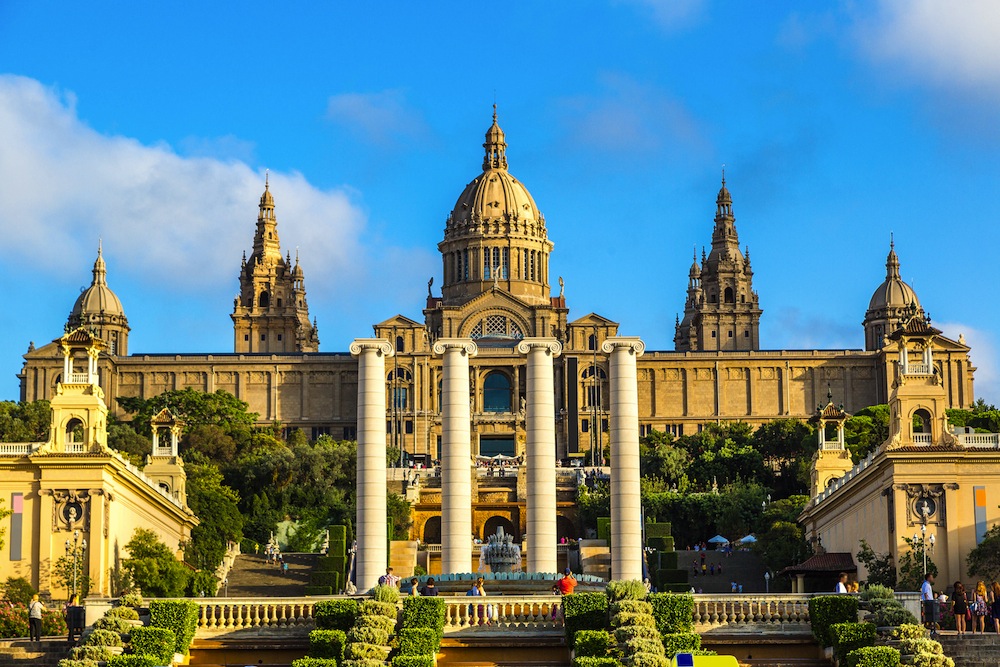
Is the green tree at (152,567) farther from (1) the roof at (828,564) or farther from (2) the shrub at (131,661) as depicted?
(2) the shrub at (131,661)

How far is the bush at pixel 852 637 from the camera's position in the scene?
48.1 m

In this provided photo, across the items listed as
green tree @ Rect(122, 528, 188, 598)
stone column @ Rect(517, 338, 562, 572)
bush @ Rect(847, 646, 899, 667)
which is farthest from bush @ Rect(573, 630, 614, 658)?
green tree @ Rect(122, 528, 188, 598)

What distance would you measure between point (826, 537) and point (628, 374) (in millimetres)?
27326

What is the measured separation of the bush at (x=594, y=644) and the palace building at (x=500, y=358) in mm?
112130

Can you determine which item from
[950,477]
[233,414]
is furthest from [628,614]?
[233,414]

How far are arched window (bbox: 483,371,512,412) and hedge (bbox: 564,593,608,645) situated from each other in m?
120

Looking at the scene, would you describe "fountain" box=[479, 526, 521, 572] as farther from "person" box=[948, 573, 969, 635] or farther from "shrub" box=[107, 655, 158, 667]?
"shrub" box=[107, 655, 158, 667]

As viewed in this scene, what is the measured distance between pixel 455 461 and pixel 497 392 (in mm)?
103823

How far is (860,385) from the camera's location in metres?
175

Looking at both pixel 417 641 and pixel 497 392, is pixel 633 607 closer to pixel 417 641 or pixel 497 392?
pixel 417 641

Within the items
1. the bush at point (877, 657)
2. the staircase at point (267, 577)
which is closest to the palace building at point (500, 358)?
the staircase at point (267, 577)

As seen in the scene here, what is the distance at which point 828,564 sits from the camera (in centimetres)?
8281

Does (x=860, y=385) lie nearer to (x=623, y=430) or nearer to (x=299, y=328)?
(x=299, y=328)

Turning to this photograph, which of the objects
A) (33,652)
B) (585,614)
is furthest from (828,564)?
(33,652)
